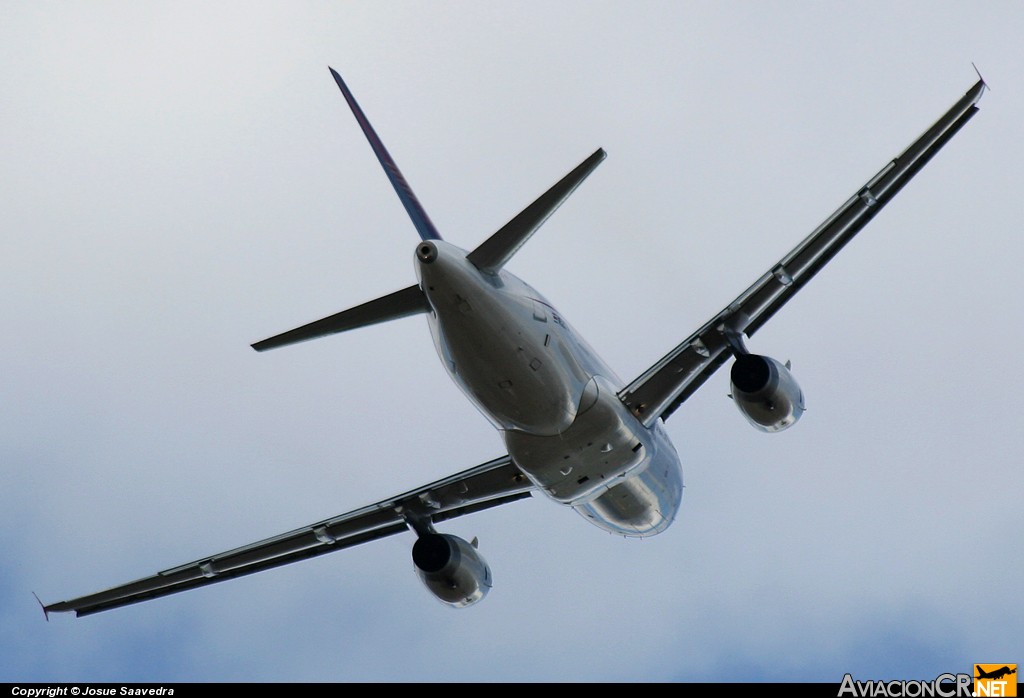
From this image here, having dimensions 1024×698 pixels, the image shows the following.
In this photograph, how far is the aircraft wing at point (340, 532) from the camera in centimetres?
2811

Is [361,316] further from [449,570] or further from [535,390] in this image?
[449,570]

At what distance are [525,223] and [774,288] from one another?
687 cm

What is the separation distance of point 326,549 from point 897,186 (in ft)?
52.6

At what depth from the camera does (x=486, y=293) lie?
69.8 ft

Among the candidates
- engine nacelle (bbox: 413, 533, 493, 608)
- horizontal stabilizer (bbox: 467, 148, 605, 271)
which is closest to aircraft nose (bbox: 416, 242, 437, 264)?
horizontal stabilizer (bbox: 467, 148, 605, 271)

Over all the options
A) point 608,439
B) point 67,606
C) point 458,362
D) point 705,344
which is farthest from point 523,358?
point 67,606

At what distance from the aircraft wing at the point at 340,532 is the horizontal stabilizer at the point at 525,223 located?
7.21 m

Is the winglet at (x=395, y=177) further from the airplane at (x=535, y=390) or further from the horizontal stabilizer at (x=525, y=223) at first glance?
the horizontal stabilizer at (x=525, y=223)

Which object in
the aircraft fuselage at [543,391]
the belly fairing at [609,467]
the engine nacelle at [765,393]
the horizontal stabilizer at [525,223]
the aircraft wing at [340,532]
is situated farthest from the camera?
the aircraft wing at [340,532]

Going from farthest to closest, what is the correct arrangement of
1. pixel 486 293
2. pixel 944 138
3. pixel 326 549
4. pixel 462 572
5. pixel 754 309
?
→ pixel 326 549, pixel 462 572, pixel 754 309, pixel 944 138, pixel 486 293

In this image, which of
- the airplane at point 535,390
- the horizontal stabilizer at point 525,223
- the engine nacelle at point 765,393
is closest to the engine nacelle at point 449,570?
the airplane at point 535,390

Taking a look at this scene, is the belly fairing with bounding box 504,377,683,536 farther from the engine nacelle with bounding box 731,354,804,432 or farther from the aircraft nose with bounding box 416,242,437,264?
the aircraft nose with bounding box 416,242,437,264

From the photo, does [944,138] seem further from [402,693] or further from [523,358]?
[402,693]

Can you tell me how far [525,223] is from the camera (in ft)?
69.5
